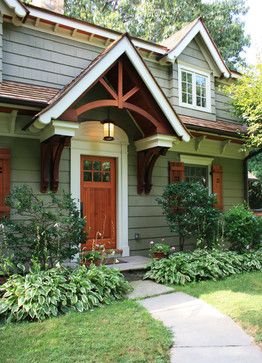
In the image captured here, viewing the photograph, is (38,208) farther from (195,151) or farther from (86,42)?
(195,151)

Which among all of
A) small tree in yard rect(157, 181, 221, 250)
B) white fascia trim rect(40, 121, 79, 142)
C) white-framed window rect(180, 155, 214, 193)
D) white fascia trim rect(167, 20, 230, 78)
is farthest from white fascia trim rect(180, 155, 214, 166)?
white fascia trim rect(40, 121, 79, 142)

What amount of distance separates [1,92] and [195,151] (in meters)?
5.07

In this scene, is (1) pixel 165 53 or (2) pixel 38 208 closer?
(2) pixel 38 208

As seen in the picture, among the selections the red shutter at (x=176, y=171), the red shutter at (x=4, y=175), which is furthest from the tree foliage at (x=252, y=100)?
the red shutter at (x=4, y=175)

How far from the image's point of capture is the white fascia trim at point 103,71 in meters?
5.46

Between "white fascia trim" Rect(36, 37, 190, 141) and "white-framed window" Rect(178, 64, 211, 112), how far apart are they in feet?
7.35

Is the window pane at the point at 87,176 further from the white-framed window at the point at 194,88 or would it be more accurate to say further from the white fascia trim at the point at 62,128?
the white-framed window at the point at 194,88

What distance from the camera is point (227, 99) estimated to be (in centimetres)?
1011

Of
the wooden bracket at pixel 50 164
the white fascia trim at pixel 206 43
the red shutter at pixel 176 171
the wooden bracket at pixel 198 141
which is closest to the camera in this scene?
the wooden bracket at pixel 50 164

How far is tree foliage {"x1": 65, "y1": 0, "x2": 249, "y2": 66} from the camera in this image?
18531 mm

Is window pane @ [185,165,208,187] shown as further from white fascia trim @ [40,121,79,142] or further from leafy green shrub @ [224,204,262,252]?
white fascia trim @ [40,121,79,142]

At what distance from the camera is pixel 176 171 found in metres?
8.41

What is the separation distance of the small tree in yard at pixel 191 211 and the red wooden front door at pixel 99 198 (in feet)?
3.80

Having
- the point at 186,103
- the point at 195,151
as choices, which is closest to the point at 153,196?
the point at 195,151
